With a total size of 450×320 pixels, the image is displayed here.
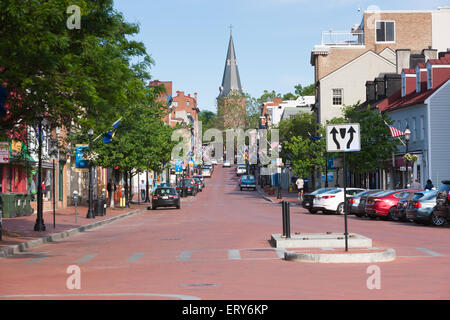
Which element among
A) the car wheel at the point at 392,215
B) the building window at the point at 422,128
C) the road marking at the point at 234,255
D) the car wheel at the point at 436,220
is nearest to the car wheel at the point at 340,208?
the car wheel at the point at 392,215

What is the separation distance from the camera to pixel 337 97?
7725cm

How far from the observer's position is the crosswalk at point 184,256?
16.8 meters

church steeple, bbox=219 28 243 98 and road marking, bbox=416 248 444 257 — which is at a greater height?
church steeple, bbox=219 28 243 98

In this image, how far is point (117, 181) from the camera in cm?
7156

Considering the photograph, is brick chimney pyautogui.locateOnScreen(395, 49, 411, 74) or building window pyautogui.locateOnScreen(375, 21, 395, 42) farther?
building window pyautogui.locateOnScreen(375, 21, 395, 42)

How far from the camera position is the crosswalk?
1675 centimetres

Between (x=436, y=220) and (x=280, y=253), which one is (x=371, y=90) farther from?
(x=280, y=253)

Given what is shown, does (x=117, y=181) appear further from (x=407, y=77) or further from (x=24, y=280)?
→ (x=24, y=280)

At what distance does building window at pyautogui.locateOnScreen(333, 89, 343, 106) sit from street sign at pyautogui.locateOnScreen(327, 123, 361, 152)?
→ 202 ft

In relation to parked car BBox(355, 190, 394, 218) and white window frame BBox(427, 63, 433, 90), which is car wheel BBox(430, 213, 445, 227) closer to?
parked car BBox(355, 190, 394, 218)

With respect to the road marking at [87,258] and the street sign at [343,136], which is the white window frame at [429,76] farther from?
the road marking at [87,258]

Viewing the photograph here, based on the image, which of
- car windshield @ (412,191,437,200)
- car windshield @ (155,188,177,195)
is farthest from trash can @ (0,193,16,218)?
car windshield @ (412,191,437,200)

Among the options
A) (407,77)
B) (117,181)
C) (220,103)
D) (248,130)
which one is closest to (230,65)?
(220,103)
